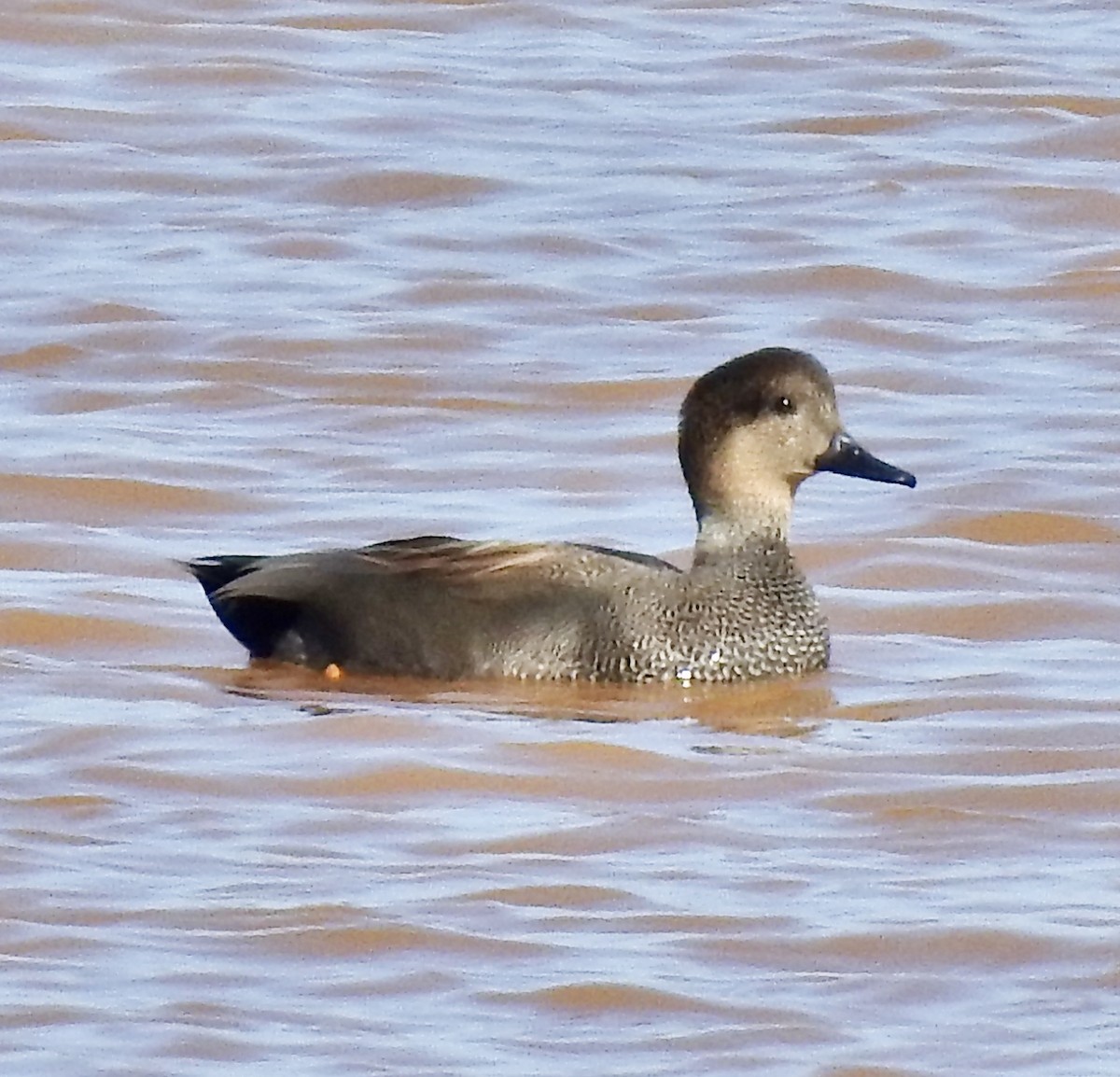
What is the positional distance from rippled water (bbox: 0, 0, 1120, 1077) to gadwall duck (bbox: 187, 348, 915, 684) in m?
0.09

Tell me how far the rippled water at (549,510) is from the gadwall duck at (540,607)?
0.09m

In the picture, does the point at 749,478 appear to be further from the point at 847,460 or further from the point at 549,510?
the point at 549,510

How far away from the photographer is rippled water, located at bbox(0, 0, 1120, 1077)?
21.3 ft

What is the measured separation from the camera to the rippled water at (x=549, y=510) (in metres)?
6.50

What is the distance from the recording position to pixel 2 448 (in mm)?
10789

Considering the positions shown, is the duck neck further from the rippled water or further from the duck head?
the rippled water

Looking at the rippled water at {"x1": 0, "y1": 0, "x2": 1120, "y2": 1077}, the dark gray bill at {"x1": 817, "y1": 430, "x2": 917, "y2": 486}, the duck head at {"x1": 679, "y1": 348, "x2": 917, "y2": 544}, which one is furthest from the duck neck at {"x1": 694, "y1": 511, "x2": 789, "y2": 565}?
the rippled water at {"x1": 0, "y1": 0, "x2": 1120, "y2": 1077}

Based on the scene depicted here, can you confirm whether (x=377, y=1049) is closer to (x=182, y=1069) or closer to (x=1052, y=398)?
(x=182, y=1069)

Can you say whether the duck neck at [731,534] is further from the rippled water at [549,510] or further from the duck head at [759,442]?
the rippled water at [549,510]

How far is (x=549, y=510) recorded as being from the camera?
10.4 m

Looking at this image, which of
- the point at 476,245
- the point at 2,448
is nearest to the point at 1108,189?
the point at 476,245

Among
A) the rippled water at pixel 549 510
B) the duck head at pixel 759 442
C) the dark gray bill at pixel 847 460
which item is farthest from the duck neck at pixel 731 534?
the rippled water at pixel 549 510

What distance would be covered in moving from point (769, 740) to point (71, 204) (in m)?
6.24

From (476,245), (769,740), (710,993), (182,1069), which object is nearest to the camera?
(182,1069)
